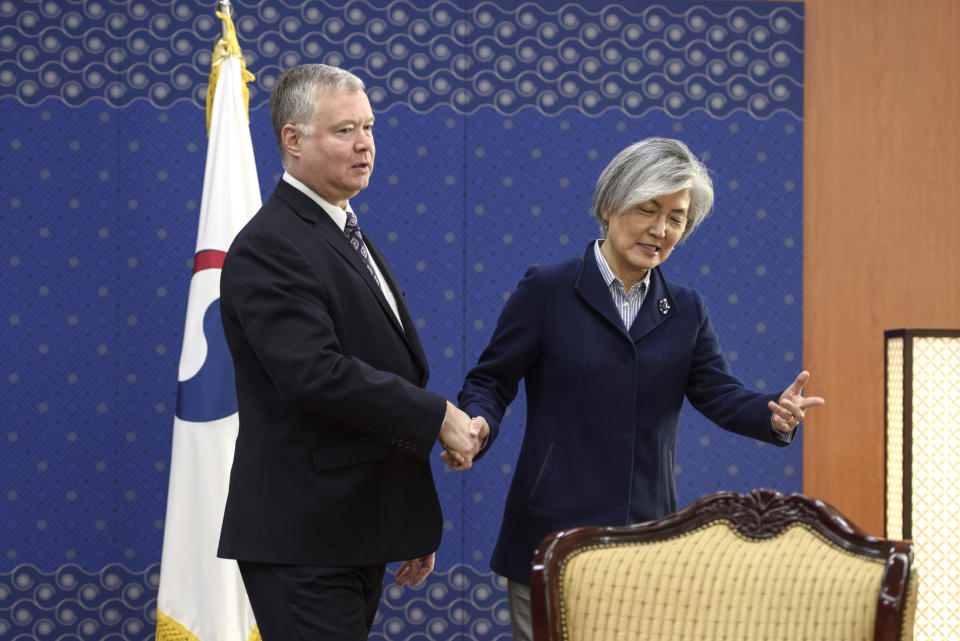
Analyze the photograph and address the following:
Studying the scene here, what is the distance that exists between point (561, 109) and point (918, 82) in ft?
4.55

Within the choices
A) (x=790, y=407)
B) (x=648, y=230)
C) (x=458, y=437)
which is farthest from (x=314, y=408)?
(x=790, y=407)

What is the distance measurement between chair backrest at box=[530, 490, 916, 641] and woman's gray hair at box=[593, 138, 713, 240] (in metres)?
0.69

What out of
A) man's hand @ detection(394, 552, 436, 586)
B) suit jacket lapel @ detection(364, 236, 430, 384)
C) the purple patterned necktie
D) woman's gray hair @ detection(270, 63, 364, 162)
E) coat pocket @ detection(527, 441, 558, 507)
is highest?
woman's gray hair @ detection(270, 63, 364, 162)

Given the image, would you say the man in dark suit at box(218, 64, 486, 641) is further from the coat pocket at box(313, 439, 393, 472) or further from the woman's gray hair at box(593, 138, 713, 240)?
the woman's gray hair at box(593, 138, 713, 240)

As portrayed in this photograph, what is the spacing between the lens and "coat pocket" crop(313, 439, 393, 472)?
1739mm

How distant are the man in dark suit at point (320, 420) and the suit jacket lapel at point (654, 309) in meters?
0.49

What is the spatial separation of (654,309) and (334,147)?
78cm

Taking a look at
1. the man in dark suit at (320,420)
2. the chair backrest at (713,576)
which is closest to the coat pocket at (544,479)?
the man in dark suit at (320,420)

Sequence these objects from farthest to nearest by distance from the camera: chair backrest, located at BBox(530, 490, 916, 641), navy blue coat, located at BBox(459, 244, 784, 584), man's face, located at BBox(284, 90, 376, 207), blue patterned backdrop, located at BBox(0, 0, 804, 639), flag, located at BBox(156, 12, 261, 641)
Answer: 1. blue patterned backdrop, located at BBox(0, 0, 804, 639)
2. flag, located at BBox(156, 12, 261, 641)
3. navy blue coat, located at BBox(459, 244, 784, 584)
4. man's face, located at BBox(284, 90, 376, 207)
5. chair backrest, located at BBox(530, 490, 916, 641)

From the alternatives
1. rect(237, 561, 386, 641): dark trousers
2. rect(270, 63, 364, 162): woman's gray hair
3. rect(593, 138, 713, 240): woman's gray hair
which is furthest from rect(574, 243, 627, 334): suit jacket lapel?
rect(237, 561, 386, 641): dark trousers

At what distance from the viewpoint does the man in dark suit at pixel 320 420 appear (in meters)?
1.70

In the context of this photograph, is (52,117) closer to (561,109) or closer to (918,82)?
(561,109)

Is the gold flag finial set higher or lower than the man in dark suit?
higher

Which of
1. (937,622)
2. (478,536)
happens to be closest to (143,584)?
(478,536)
